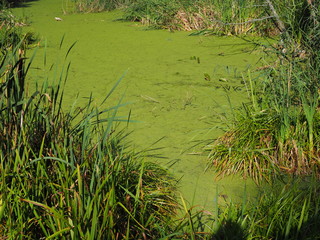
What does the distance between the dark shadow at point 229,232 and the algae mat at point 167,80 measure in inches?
6.2

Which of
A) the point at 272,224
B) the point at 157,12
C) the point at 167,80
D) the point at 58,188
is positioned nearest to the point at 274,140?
the point at 272,224

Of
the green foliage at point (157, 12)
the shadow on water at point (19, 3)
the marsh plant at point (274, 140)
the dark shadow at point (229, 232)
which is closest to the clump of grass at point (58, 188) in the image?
the dark shadow at point (229, 232)

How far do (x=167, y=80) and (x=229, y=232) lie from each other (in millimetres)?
2263

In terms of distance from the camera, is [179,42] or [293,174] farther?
[179,42]

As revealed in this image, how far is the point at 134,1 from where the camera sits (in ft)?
22.4

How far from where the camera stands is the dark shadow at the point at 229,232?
5.97ft

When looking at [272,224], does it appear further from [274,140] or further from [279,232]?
[274,140]

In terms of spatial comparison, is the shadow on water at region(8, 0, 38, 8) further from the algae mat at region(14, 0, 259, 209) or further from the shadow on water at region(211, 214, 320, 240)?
the shadow on water at region(211, 214, 320, 240)

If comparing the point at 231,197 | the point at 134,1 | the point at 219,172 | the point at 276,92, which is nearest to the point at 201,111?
the point at 276,92

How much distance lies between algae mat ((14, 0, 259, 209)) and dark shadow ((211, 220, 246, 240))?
158 millimetres

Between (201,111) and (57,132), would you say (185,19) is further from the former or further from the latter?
(57,132)

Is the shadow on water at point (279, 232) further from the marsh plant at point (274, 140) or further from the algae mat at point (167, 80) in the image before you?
the marsh plant at point (274, 140)

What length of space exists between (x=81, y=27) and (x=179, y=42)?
58.7 inches

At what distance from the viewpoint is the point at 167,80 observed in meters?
4.01
